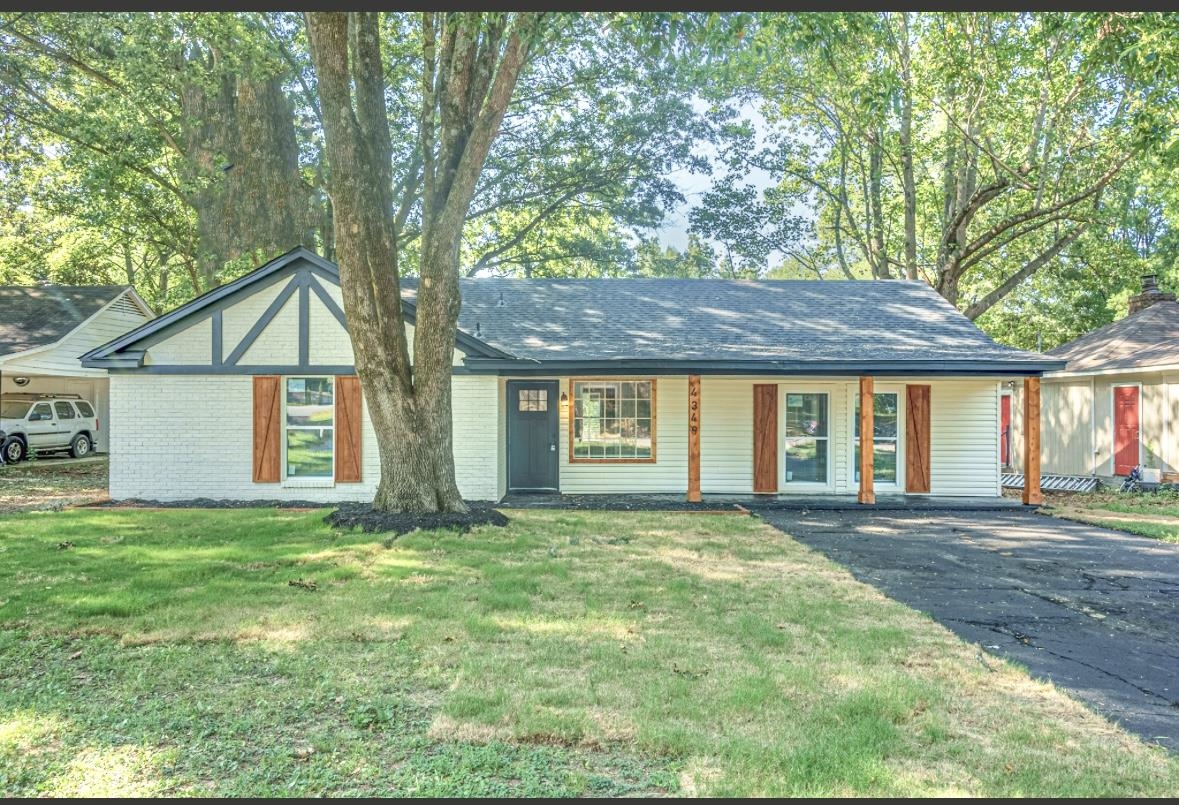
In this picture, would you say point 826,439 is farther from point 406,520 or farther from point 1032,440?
point 406,520

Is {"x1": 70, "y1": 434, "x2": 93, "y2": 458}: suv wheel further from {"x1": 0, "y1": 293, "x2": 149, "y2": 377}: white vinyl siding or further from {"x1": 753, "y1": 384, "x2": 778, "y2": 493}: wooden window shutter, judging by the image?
{"x1": 753, "y1": 384, "x2": 778, "y2": 493}: wooden window shutter

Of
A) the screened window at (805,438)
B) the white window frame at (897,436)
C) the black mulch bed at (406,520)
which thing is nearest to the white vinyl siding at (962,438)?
the white window frame at (897,436)

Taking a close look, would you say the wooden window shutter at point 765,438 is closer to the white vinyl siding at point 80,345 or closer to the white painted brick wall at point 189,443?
the white painted brick wall at point 189,443

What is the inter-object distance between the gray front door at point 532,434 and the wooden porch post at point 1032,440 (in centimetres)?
797

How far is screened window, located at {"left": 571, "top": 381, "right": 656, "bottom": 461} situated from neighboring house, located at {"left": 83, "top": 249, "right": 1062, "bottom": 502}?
3 centimetres

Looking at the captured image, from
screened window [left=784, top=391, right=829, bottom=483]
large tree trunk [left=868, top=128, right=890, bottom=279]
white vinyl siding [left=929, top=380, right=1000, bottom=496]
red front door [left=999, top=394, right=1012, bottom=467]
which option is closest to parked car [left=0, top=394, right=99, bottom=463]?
screened window [left=784, top=391, right=829, bottom=483]

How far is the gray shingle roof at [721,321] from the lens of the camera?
12258 mm

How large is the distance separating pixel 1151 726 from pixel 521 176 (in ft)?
67.3

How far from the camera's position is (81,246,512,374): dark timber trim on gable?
11922 millimetres

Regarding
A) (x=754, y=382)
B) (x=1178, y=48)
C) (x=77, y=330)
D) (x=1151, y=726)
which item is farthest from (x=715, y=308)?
(x=77, y=330)

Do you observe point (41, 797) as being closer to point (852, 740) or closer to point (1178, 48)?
point (852, 740)

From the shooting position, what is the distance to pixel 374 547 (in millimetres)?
7941

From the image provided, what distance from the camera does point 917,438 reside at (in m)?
13.0

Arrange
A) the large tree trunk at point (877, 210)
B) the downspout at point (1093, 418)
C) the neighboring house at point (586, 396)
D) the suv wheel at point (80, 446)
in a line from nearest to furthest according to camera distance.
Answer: the neighboring house at point (586, 396) < the downspout at point (1093, 418) < the suv wheel at point (80, 446) < the large tree trunk at point (877, 210)
